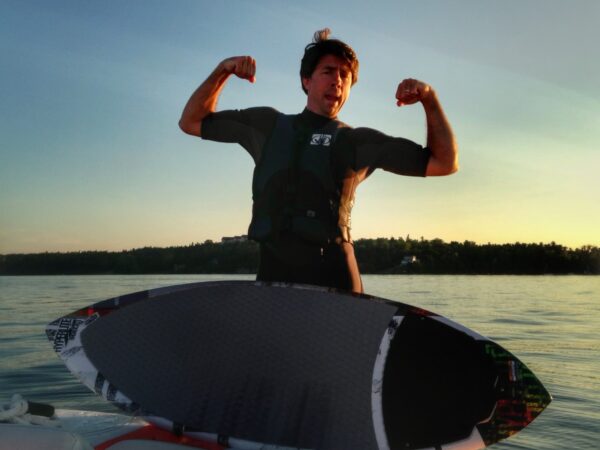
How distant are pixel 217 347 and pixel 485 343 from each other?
158cm

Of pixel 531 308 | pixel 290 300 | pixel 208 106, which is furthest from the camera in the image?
pixel 531 308

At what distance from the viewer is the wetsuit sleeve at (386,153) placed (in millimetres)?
3543

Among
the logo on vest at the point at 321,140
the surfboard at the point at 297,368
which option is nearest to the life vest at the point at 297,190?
the logo on vest at the point at 321,140

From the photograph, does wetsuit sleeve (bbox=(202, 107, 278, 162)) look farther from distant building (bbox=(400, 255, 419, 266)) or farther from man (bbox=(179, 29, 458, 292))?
distant building (bbox=(400, 255, 419, 266))

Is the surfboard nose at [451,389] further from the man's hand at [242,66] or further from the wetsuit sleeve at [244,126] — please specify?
the man's hand at [242,66]

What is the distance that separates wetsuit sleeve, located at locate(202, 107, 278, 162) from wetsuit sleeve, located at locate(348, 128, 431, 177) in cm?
54

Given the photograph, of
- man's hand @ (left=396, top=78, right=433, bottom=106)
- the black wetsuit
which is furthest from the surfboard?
man's hand @ (left=396, top=78, right=433, bottom=106)

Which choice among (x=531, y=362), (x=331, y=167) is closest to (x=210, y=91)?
(x=331, y=167)

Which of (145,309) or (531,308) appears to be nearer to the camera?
(145,309)

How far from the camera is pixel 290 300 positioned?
3.50 metres

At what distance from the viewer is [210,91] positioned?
366cm

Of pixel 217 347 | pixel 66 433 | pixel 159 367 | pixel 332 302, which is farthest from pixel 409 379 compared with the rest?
pixel 66 433

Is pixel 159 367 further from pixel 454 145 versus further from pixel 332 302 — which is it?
pixel 454 145

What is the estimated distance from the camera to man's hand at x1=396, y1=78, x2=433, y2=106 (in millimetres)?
3291
